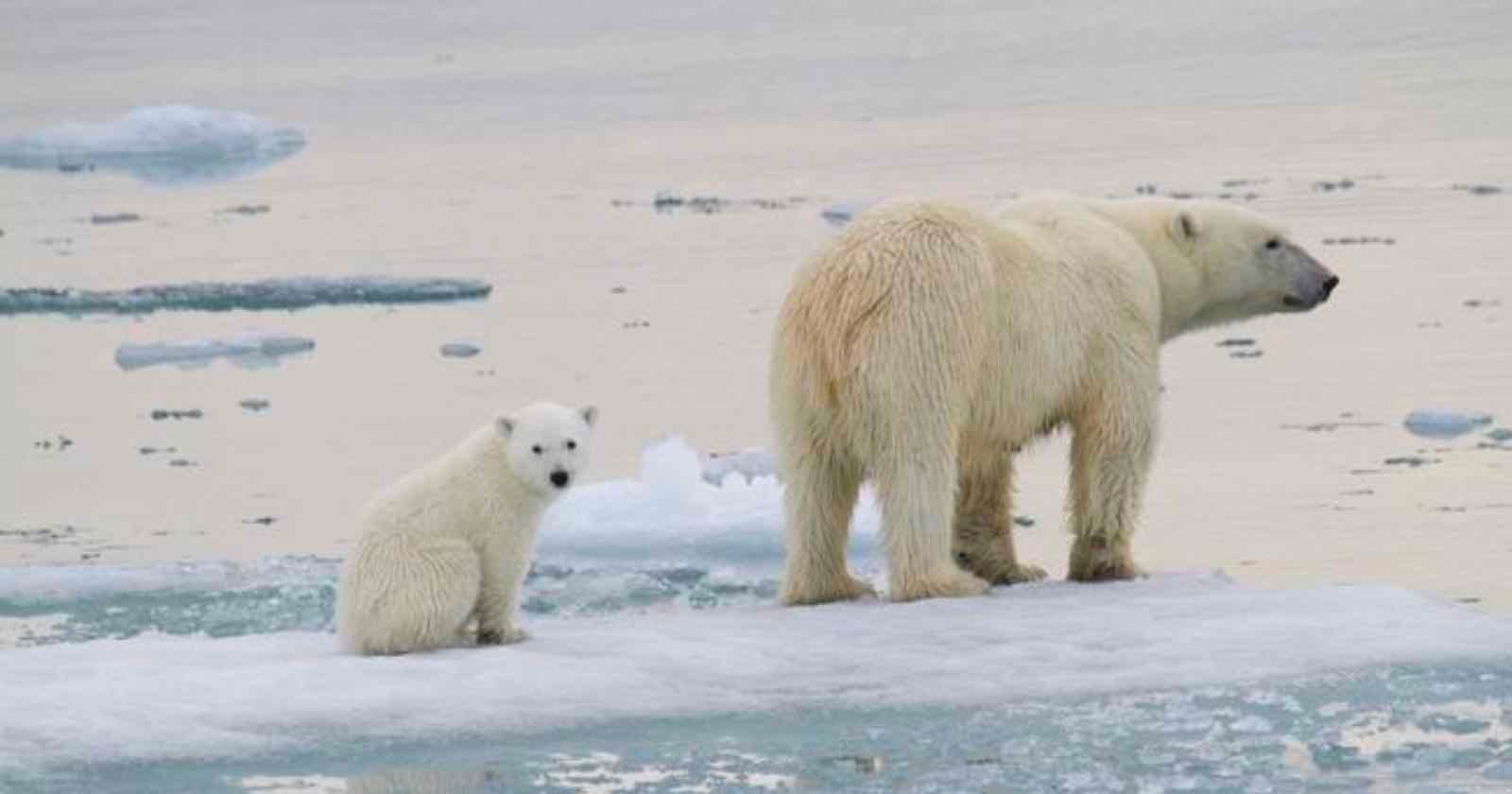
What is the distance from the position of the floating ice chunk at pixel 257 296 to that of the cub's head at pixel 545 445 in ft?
29.3

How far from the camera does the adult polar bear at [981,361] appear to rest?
895 centimetres

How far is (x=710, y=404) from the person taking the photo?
1409 centimetres

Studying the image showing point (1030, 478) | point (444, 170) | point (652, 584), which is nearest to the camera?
point (652, 584)

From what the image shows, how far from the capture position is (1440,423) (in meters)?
12.7

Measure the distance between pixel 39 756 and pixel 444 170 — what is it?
1763cm

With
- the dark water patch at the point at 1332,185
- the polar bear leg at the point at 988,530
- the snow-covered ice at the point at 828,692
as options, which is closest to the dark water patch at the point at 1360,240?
the dark water patch at the point at 1332,185

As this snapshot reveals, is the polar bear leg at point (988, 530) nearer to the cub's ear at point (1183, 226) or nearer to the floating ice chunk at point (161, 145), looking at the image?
the cub's ear at point (1183, 226)

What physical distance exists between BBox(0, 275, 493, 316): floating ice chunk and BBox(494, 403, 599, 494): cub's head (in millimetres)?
8923

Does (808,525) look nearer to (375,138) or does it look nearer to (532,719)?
(532,719)

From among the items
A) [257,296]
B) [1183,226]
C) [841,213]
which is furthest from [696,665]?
[841,213]

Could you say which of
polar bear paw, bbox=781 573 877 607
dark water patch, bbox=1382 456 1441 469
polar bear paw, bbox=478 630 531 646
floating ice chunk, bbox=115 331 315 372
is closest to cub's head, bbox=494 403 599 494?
polar bear paw, bbox=478 630 531 646

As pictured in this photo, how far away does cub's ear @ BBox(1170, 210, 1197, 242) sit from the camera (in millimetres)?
9938

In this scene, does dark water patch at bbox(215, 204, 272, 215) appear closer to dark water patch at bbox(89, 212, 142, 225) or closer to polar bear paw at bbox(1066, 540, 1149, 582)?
dark water patch at bbox(89, 212, 142, 225)

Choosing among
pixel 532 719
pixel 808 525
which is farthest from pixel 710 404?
pixel 532 719
